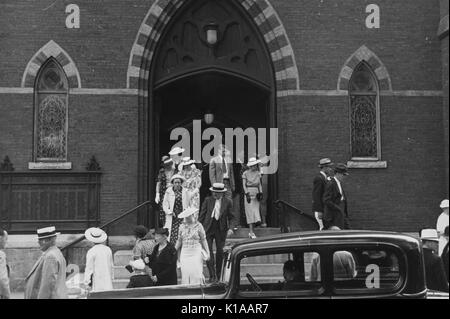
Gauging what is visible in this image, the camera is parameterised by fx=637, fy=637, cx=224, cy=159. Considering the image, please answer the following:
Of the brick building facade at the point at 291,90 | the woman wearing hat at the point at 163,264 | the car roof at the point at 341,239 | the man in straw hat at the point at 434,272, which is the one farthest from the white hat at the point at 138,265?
the brick building facade at the point at 291,90

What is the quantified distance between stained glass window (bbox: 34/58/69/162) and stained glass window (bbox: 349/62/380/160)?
670cm

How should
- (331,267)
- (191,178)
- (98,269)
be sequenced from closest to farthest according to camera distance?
(331,267), (98,269), (191,178)

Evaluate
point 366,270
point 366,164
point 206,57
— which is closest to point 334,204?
point 366,164

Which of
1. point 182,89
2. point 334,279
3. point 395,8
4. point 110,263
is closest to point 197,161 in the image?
point 182,89

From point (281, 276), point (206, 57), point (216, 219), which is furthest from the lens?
point (206, 57)

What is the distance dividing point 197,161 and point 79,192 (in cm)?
321

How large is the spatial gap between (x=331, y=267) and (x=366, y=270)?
0.39m

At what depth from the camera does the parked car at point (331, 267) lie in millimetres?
6406

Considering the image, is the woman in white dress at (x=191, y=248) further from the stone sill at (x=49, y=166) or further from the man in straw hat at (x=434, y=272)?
the stone sill at (x=49, y=166)

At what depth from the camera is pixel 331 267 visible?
6.41 m

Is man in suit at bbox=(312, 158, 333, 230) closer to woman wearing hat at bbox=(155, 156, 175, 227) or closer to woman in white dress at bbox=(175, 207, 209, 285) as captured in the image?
woman wearing hat at bbox=(155, 156, 175, 227)

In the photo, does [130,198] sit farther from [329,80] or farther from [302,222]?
[329,80]

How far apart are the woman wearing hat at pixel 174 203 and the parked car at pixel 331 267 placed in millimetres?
5202

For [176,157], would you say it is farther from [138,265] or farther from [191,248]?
[138,265]
